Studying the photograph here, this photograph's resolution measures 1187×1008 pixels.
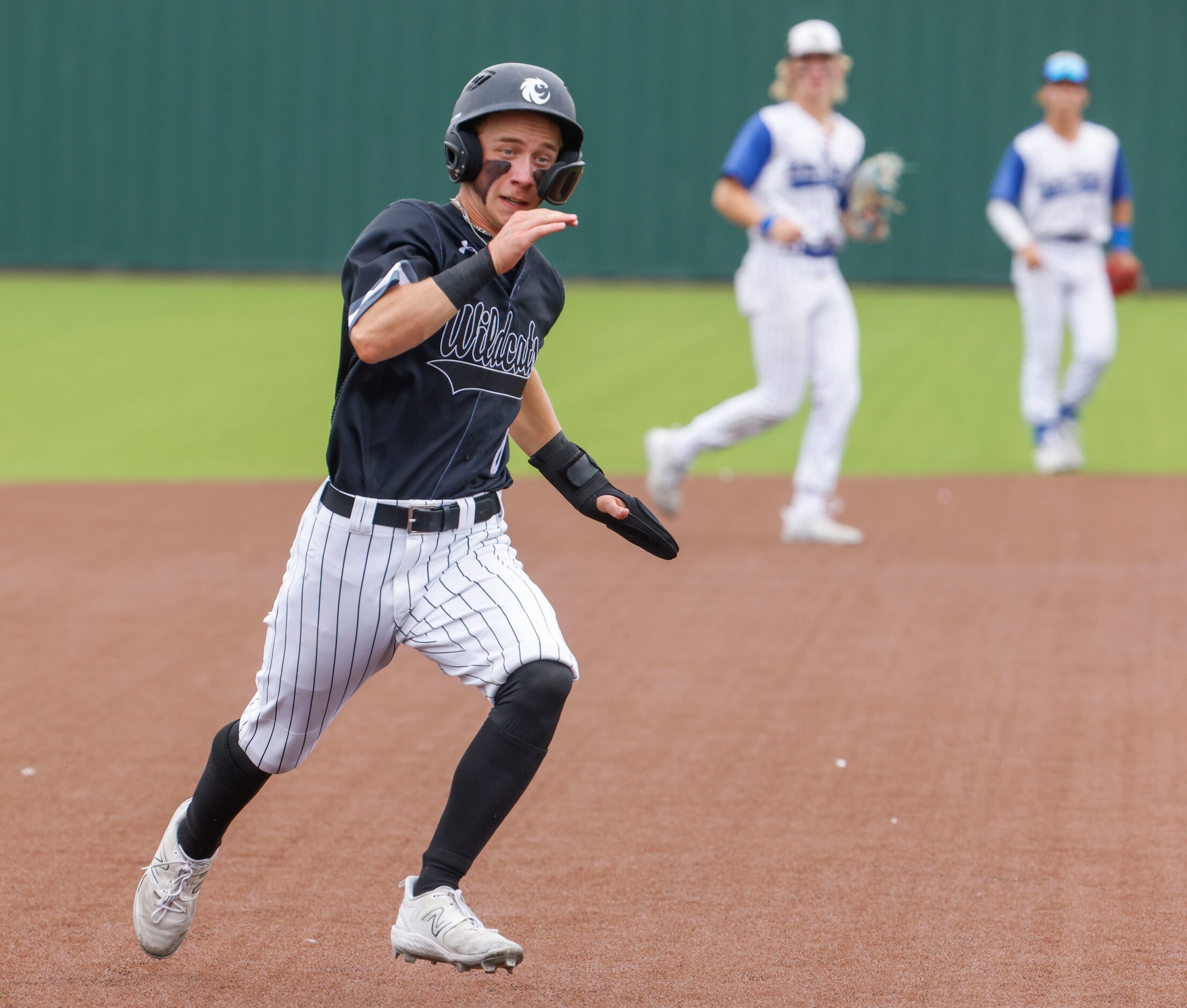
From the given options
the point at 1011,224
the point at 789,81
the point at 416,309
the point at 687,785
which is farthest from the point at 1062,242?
the point at 416,309

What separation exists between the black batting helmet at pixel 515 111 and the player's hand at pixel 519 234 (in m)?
0.25

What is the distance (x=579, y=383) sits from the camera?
14.8 metres

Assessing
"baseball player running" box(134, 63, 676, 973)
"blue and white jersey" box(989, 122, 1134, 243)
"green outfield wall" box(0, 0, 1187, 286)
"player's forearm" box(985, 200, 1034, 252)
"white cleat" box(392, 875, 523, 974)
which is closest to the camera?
"white cleat" box(392, 875, 523, 974)

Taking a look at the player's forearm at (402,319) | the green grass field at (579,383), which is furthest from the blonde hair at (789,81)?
the player's forearm at (402,319)

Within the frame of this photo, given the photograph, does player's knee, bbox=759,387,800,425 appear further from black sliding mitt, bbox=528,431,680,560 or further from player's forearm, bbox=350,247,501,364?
player's forearm, bbox=350,247,501,364

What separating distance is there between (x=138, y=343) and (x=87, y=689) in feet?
37.6

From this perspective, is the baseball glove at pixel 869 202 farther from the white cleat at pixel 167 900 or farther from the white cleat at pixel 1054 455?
the white cleat at pixel 167 900

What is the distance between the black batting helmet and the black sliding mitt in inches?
24.1

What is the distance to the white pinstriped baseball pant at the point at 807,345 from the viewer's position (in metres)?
8.56

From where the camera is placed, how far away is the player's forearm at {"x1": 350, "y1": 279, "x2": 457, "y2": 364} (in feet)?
10.4

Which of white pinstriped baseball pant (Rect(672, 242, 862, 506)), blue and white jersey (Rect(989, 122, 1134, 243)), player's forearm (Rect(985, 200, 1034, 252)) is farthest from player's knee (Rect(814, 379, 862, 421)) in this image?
blue and white jersey (Rect(989, 122, 1134, 243))

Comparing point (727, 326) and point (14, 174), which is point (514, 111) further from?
point (14, 174)

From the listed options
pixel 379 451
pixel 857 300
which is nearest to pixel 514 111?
pixel 379 451

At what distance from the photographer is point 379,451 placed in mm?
3459
